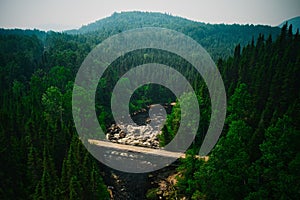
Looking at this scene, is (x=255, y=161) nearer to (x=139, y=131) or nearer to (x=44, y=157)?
(x=44, y=157)

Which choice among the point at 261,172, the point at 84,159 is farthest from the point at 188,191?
the point at 84,159

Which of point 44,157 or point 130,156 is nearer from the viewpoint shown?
point 44,157

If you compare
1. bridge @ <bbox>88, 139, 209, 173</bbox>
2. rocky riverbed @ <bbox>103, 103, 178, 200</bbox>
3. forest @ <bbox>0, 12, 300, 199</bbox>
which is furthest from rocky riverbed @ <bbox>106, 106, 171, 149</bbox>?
forest @ <bbox>0, 12, 300, 199</bbox>

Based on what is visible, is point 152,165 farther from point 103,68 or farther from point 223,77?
point 103,68

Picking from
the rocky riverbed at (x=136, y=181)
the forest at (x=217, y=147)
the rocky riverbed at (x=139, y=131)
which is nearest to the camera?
the forest at (x=217, y=147)

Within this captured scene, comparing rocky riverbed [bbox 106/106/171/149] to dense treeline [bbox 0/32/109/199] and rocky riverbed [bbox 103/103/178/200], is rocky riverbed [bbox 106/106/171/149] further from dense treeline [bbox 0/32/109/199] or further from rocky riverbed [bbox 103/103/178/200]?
dense treeline [bbox 0/32/109/199]

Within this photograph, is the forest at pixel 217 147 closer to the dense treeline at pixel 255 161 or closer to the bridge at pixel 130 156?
the dense treeline at pixel 255 161

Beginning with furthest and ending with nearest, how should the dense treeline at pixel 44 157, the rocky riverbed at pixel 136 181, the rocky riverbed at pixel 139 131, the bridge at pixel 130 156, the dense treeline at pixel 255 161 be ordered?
the rocky riverbed at pixel 139 131, the bridge at pixel 130 156, the rocky riverbed at pixel 136 181, the dense treeline at pixel 44 157, the dense treeline at pixel 255 161

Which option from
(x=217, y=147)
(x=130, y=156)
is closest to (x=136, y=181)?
(x=130, y=156)

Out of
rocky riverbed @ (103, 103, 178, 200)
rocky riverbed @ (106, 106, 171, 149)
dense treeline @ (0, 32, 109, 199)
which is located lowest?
rocky riverbed @ (103, 103, 178, 200)

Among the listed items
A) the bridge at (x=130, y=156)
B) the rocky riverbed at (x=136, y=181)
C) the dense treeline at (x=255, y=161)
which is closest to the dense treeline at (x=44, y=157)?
the rocky riverbed at (x=136, y=181)

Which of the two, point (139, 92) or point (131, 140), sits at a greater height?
point (139, 92)
